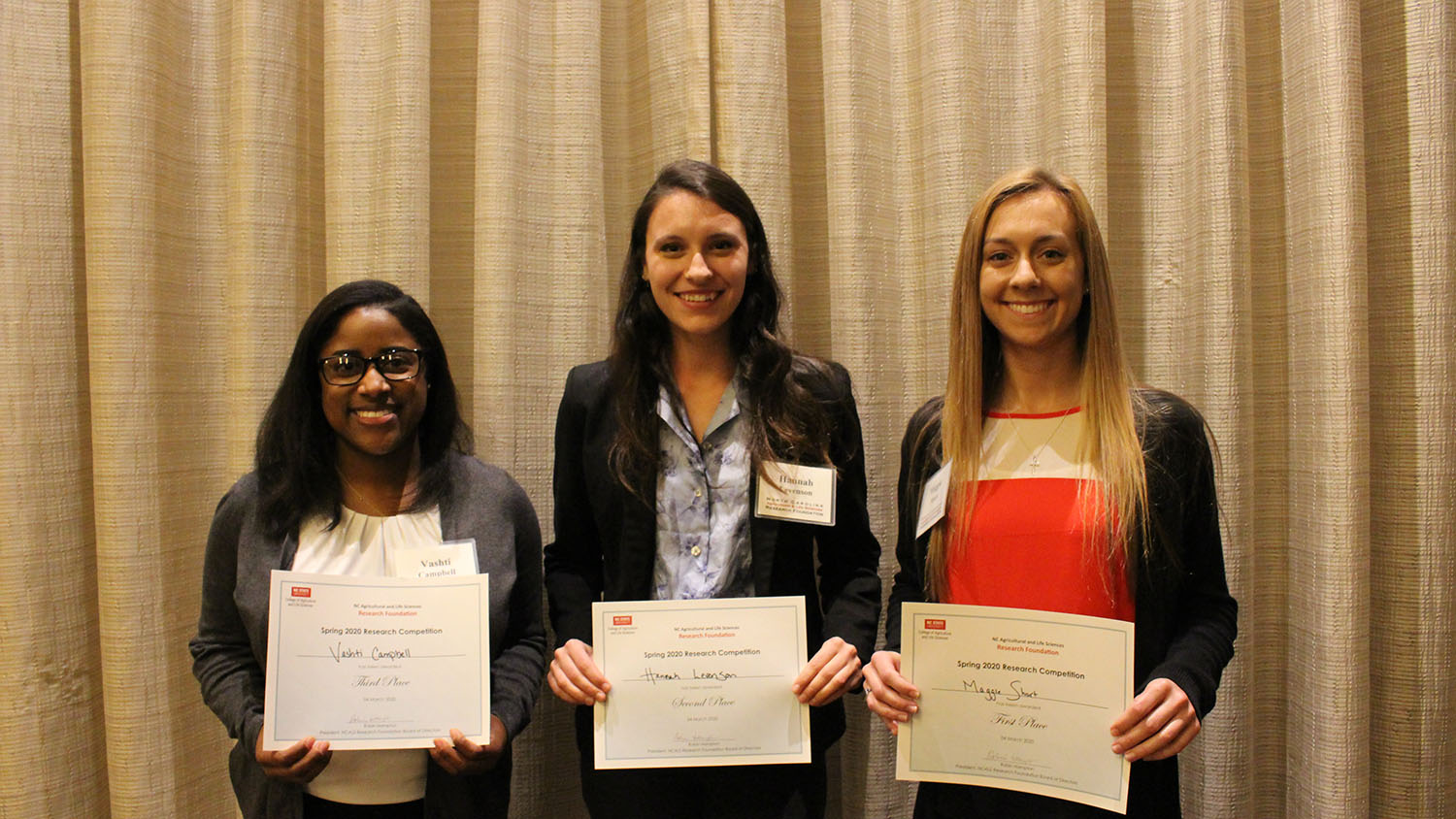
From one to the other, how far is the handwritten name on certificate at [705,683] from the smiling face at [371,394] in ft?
1.49

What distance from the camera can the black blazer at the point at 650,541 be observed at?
1498mm

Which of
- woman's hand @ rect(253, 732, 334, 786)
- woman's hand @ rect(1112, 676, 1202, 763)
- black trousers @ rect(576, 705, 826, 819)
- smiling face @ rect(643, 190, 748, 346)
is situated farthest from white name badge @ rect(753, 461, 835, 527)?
woman's hand @ rect(253, 732, 334, 786)

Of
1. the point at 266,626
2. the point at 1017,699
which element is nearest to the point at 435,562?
the point at 266,626

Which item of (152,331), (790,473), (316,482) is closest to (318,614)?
(316,482)

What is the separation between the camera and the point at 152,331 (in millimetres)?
1867

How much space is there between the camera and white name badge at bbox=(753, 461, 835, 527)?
1.49 m

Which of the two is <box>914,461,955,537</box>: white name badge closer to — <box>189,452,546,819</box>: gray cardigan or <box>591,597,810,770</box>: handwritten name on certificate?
<box>591,597,810,770</box>: handwritten name on certificate

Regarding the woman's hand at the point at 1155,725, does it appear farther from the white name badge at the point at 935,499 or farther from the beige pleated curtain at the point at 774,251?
the beige pleated curtain at the point at 774,251

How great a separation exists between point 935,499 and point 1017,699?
34 cm

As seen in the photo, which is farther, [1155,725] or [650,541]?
[650,541]

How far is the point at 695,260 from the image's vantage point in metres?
1.49

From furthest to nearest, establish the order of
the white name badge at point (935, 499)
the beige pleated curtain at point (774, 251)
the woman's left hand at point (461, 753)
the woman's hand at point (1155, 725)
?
the beige pleated curtain at point (774, 251), the white name badge at point (935, 499), the woman's left hand at point (461, 753), the woman's hand at point (1155, 725)
